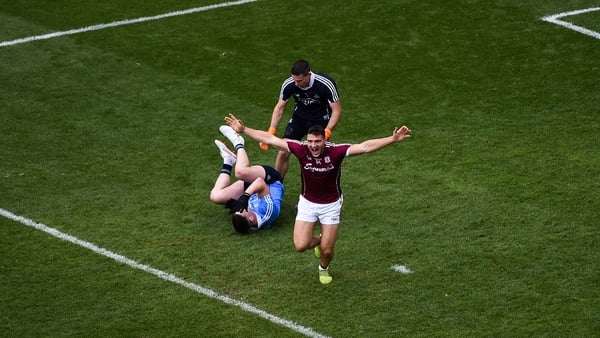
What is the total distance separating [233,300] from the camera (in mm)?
13539

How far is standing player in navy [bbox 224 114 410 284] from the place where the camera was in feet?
44.3

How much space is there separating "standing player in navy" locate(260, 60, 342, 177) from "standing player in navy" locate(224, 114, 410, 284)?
1556 millimetres

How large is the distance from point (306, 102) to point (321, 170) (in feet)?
8.56

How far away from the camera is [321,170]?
44.8 ft

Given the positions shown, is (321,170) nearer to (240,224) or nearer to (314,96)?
(240,224)

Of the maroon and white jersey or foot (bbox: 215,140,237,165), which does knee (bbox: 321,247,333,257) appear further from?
foot (bbox: 215,140,237,165)

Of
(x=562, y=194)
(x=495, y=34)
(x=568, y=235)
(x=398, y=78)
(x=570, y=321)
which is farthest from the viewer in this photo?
(x=495, y=34)

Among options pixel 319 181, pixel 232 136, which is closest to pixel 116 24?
pixel 232 136

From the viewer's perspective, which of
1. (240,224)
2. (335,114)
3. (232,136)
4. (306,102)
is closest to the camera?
(240,224)

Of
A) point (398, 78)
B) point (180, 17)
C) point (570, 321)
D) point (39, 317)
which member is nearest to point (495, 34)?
point (398, 78)

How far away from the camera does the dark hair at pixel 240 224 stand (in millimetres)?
14992

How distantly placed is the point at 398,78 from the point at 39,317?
29.6 ft

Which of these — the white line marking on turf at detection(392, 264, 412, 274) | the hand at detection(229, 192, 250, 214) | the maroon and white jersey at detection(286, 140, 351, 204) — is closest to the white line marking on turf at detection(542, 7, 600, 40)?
the white line marking on turf at detection(392, 264, 412, 274)

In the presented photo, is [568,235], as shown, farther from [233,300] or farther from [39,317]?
[39,317]
